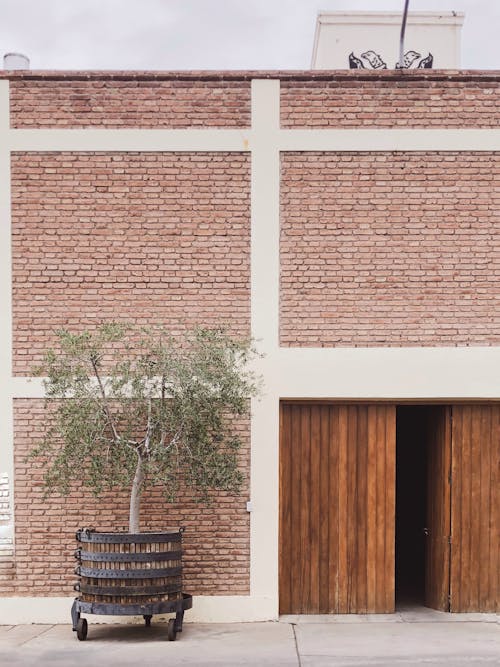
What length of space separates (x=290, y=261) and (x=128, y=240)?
1.93 m

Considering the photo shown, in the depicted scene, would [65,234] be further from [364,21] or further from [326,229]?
[364,21]

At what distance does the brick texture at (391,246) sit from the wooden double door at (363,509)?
3.44 ft

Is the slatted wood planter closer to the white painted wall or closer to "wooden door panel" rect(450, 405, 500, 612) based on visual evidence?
"wooden door panel" rect(450, 405, 500, 612)

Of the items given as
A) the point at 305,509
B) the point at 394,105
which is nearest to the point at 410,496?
the point at 305,509

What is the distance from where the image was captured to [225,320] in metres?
7.95

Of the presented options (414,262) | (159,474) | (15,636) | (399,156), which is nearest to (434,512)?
(414,262)

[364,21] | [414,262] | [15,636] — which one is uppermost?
[364,21]

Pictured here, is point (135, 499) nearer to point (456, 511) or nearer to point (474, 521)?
point (456, 511)

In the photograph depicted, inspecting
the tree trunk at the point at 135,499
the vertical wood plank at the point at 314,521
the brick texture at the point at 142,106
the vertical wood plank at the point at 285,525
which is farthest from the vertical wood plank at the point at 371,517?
the brick texture at the point at 142,106

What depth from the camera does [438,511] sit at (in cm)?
826

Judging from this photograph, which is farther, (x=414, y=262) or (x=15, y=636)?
(x=414, y=262)

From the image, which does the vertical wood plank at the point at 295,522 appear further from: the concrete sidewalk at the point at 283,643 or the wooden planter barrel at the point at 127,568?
the wooden planter barrel at the point at 127,568

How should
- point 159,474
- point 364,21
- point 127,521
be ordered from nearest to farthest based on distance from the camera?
point 159,474 < point 127,521 < point 364,21

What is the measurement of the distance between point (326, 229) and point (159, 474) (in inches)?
135
